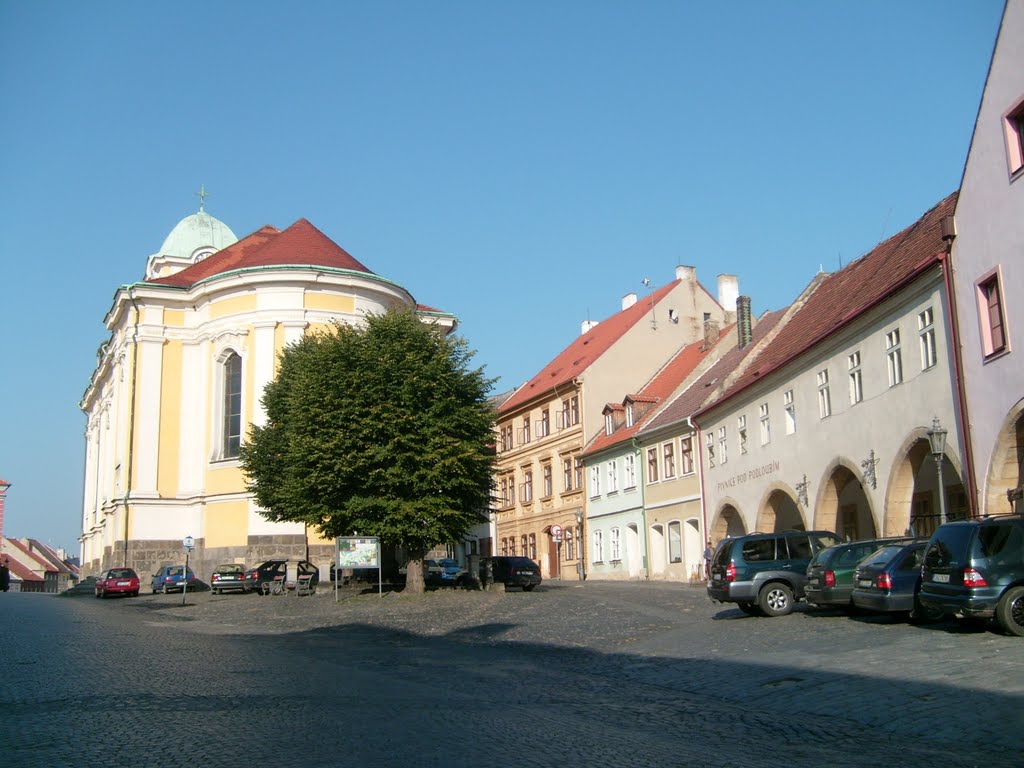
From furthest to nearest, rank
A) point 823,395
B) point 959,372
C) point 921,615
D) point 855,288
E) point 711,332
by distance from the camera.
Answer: point 711,332
point 855,288
point 823,395
point 959,372
point 921,615

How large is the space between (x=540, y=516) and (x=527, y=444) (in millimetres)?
5024

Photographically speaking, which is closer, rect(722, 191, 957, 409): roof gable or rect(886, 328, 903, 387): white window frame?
rect(886, 328, 903, 387): white window frame

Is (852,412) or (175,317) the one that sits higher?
(175,317)

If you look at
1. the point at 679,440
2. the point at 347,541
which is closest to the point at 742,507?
the point at 679,440

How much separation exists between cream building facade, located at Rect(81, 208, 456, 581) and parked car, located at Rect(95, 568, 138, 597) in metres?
3.72

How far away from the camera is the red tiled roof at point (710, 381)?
39719mm

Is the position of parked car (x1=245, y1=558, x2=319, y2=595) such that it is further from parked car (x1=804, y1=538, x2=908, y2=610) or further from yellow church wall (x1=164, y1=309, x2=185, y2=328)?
parked car (x1=804, y1=538, x2=908, y2=610)

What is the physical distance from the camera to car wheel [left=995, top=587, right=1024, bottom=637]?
14594 millimetres

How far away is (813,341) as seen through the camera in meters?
29.0

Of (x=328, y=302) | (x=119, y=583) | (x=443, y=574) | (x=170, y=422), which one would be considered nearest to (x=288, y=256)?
(x=328, y=302)

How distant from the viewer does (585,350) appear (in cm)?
5941

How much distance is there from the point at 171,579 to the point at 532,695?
126 feet

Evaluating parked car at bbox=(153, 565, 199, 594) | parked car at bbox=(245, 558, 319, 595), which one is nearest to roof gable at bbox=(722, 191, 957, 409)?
parked car at bbox=(245, 558, 319, 595)

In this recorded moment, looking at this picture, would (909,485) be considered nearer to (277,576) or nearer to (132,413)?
→ (277,576)
